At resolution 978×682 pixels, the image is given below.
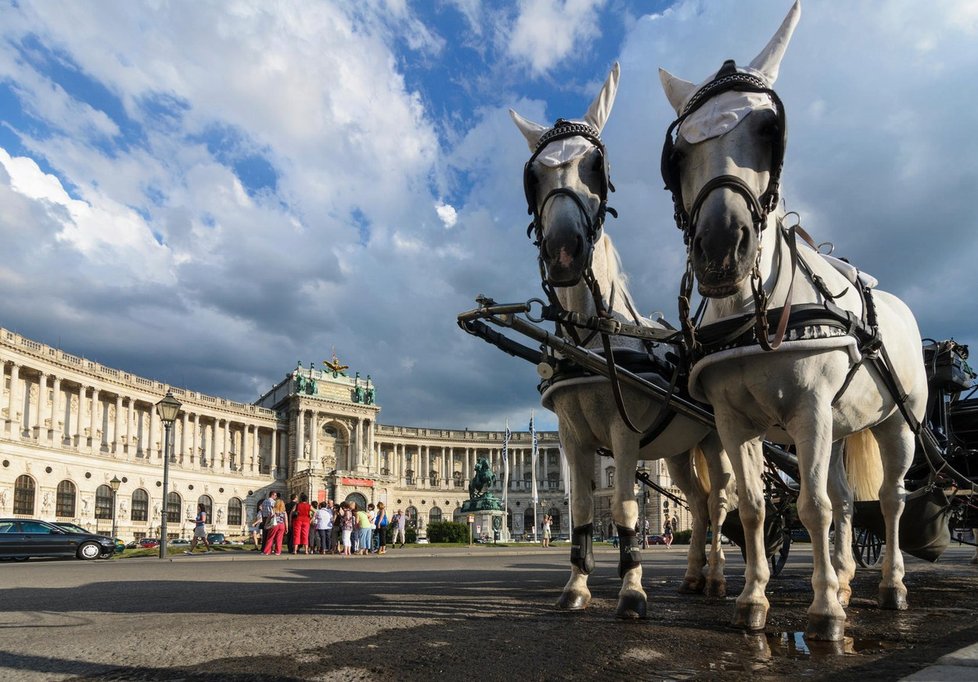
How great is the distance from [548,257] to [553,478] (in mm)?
96537

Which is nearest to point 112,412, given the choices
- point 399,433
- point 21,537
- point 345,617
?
point 399,433

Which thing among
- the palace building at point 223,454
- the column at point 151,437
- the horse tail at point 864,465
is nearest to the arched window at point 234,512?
the palace building at point 223,454

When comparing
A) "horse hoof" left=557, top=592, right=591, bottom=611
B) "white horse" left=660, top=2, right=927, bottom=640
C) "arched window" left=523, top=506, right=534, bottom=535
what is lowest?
"arched window" left=523, top=506, right=534, bottom=535

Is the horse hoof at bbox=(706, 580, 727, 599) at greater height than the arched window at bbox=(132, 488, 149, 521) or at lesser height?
greater

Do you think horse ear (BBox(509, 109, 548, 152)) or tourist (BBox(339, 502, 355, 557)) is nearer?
horse ear (BBox(509, 109, 548, 152))

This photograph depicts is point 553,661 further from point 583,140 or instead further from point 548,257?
point 583,140

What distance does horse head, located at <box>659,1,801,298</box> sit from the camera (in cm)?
339

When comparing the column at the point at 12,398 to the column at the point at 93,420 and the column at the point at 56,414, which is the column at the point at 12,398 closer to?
the column at the point at 56,414

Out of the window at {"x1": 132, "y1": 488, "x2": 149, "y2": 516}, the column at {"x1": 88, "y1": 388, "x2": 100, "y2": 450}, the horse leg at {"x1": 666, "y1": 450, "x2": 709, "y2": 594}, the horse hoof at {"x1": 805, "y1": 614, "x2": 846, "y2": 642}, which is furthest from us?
the window at {"x1": 132, "y1": 488, "x2": 149, "y2": 516}

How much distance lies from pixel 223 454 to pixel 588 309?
75621 mm

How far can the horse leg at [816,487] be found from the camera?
3.88 metres

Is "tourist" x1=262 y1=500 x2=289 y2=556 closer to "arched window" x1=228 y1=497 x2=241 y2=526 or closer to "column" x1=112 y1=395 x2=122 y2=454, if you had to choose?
"column" x1=112 y1=395 x2=122 y2=454

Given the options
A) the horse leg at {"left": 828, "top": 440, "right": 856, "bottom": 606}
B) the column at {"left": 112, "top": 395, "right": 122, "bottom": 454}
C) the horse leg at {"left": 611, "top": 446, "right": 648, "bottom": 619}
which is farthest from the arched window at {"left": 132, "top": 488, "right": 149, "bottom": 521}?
the horse leg at {"left": 828, "top": 440, "right": 856, "bottom": 606}

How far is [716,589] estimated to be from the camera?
6.14 metres
